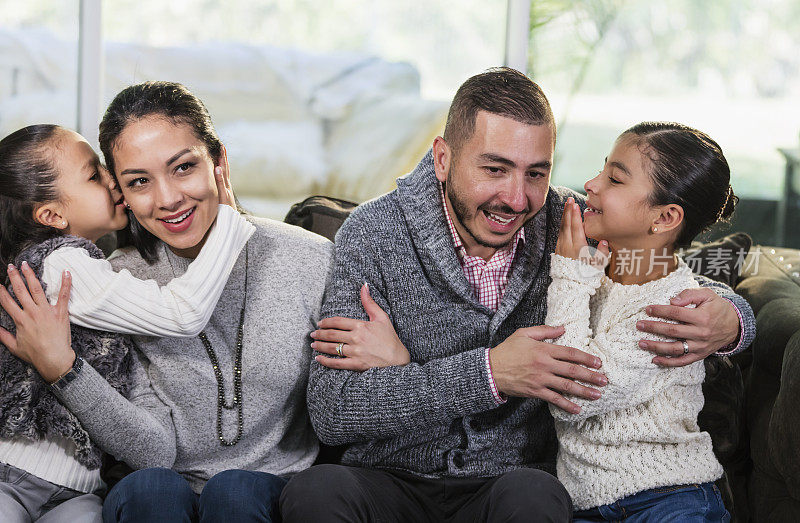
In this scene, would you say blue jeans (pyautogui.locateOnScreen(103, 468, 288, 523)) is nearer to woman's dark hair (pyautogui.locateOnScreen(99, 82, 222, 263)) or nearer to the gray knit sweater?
the gray knit sweater

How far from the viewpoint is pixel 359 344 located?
1.62 m

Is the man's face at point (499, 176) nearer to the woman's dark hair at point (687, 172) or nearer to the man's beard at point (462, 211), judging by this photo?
the man's beard at point (462, 211)

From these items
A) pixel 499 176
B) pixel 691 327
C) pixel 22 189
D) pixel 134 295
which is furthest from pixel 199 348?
pixel 691 327

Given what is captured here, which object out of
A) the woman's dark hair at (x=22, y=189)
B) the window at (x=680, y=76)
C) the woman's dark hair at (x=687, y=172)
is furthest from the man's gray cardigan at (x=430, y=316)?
the window at (x=680, y=76)

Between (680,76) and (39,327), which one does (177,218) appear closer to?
(39,327)

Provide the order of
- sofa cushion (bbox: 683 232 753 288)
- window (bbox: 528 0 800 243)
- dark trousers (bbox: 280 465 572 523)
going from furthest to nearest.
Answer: window (bbox: 528 0 800 243) → sofa cushion (bbox: 683 232 753 288) → dark trousers (bbox: 280 465 572 523)

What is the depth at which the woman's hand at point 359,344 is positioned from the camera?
5.29 feet

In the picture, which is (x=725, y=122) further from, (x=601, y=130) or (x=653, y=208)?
(x=653, y=208)

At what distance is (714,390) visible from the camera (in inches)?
71.3

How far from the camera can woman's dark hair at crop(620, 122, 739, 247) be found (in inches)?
64.0

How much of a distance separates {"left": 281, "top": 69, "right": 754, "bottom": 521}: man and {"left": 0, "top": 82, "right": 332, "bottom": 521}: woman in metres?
0.10

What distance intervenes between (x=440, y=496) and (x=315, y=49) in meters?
1.84

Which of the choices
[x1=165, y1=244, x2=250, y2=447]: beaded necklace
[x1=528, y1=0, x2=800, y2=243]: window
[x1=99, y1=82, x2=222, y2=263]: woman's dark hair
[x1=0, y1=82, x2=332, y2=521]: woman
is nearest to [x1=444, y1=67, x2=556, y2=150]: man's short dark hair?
[x1=0, y1=82, x2=332, y2=521]: woman

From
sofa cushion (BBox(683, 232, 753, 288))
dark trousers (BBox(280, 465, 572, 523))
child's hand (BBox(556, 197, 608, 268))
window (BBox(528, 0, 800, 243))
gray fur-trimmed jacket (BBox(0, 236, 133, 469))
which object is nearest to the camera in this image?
dark trousers (BBox(280, 465, 572, 523))
